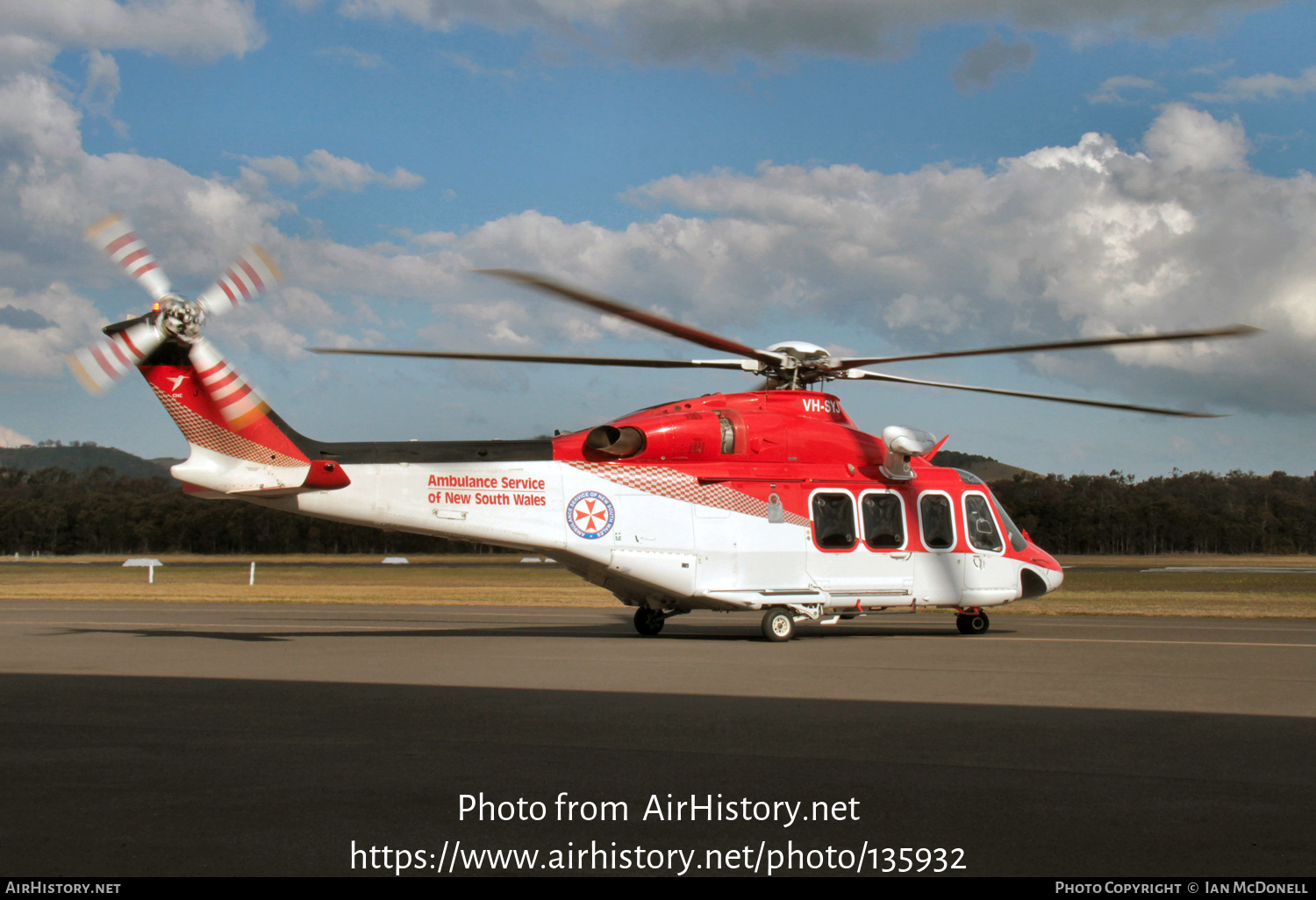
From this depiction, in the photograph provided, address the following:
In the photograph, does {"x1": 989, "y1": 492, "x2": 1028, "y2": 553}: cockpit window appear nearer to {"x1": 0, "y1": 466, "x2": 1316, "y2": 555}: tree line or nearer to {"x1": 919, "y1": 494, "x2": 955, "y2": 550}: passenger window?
{"x1": 919, "y1": 494, "x2": 955, "y2": 550}: passenger window

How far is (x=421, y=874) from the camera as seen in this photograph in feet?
14.8

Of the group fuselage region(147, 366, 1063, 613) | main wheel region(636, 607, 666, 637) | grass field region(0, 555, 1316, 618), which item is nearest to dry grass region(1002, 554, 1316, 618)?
grass field region(0, 555, 1316, 618)

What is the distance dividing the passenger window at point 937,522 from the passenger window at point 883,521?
0.53m

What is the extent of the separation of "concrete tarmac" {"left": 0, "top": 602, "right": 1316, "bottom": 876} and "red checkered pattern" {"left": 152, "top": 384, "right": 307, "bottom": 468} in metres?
2.91

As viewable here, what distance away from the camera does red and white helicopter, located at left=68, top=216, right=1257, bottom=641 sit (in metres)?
14.7

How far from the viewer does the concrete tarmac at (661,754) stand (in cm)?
489

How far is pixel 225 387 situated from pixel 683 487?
7475mm

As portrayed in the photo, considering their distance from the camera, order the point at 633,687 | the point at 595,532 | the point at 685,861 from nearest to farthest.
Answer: the point at 685,861
the point at 633,687
the point at 595,532

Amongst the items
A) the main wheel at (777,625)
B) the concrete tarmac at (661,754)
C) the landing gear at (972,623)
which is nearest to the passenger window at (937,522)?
the landing gear at (972,623)

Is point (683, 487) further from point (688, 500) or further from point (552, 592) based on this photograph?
point (552, 592)

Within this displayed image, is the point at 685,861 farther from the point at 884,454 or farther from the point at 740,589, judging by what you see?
the point at 884,454

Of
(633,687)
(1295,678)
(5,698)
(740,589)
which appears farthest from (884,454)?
(5,698)

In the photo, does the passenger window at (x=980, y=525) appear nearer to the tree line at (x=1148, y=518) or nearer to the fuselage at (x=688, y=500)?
the fuselage at (x=688, y=500)
